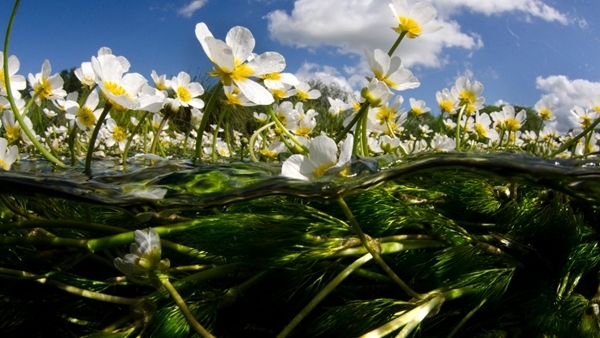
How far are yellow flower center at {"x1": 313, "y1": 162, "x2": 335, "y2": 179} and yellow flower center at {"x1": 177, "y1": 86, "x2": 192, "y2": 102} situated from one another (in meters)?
0.77

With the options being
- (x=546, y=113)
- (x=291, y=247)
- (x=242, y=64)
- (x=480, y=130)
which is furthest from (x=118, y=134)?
(x=546, y=113)

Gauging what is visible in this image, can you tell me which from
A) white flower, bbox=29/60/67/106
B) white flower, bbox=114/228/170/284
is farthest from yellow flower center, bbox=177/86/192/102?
white flower, bbox=114/228/170/284

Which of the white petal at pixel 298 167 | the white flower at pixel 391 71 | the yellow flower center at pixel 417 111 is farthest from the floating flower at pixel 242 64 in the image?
the yellow flower center at pixel 417 111

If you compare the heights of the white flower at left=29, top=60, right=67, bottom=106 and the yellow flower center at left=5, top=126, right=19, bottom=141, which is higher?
the white flower at left=29, top=60, right=67, bottom=106

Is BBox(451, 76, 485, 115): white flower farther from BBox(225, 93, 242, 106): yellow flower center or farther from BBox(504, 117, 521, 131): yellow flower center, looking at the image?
BBox(225, 93, 242, 106): yellow flower center

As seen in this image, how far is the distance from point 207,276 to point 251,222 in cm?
14

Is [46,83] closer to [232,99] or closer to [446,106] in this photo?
[232,99]

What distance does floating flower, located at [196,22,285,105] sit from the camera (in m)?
1.12

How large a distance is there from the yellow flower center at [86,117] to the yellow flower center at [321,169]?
0.95m

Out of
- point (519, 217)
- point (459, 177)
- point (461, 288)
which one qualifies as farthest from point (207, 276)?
point (519, 217)

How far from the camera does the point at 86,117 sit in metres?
1.72

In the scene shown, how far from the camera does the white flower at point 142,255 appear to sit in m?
0.92

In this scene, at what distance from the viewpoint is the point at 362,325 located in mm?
1062

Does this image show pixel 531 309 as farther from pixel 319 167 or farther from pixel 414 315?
pixel 319 167
